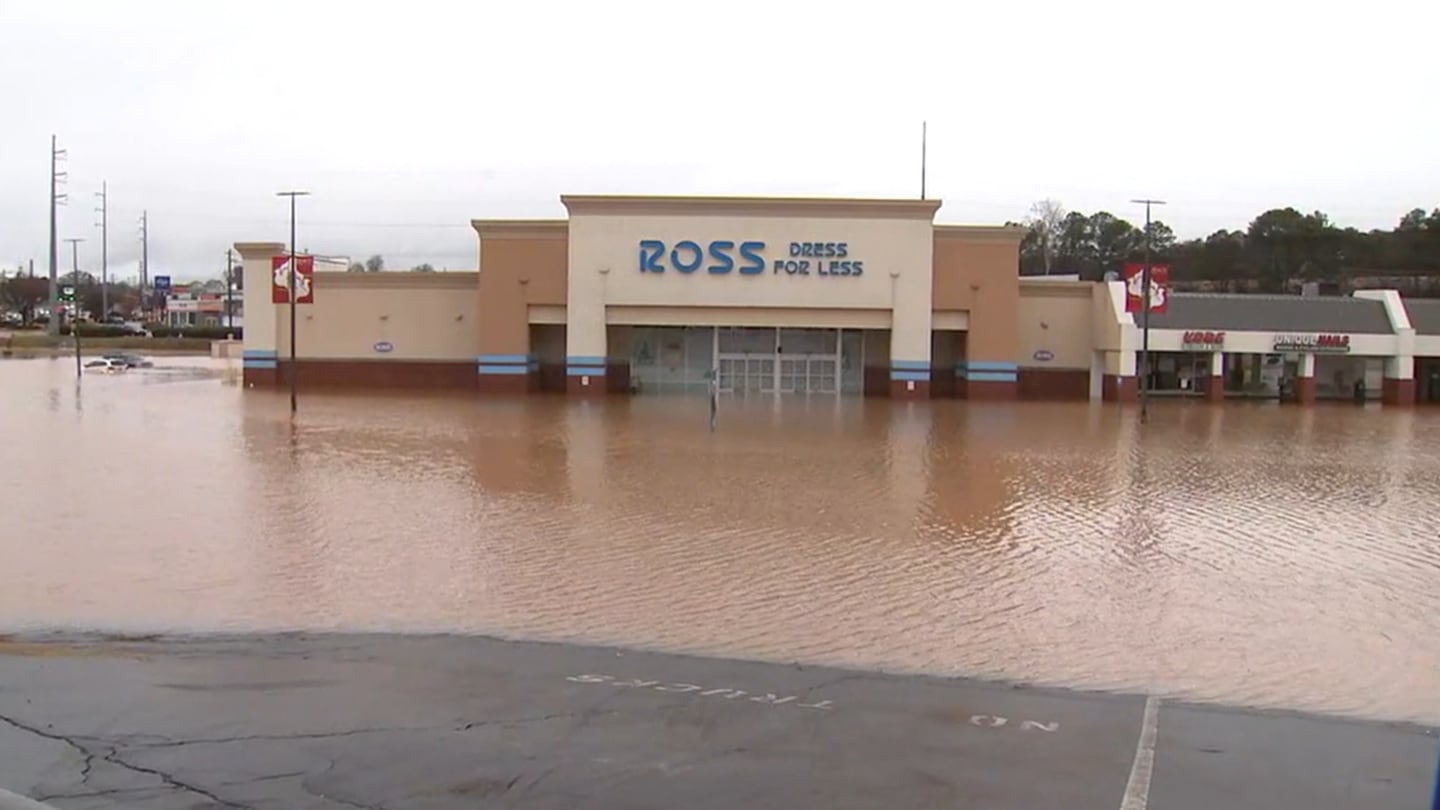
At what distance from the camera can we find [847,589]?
1282cm

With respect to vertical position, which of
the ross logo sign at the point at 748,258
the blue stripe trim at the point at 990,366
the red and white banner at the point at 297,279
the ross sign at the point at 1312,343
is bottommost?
the blue stripe trim at the point at 990,366

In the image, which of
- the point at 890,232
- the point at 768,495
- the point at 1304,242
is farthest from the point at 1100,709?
the point at 1304,242

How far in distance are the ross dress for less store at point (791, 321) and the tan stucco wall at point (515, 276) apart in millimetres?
68

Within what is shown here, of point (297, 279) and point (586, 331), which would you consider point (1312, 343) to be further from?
point (297, 279)

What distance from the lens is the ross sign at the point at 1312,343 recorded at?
5316 cm

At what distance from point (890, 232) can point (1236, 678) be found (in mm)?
41793

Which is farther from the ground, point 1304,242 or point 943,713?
point 1304,242

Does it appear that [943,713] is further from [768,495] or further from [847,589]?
[768,495]

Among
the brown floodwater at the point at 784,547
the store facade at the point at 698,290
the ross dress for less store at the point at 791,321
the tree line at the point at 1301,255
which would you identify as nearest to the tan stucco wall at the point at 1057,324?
the ross dress for less store at the point at 791,321

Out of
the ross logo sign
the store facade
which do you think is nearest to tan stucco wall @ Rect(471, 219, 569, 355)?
the store facade

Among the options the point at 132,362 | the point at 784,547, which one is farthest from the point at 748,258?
the point at 132,362

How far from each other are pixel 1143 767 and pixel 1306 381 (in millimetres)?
52304

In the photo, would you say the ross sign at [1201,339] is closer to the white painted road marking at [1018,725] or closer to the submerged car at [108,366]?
the white painted road marking at [1018,725]

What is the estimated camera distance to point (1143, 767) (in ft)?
22.3
